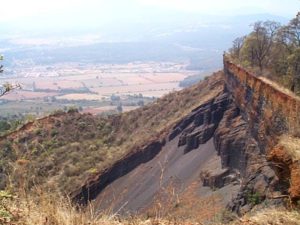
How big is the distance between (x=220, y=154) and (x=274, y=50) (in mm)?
10097

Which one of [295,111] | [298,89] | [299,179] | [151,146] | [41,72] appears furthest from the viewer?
[41,72]

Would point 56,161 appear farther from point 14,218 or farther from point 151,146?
point 14,218

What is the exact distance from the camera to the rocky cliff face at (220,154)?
45.3ft

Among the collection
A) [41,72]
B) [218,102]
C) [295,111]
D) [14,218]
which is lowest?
[41,72]

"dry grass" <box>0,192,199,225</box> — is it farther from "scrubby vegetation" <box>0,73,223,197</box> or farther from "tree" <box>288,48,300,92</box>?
"scrubby vegetation" <box>0,73,223,197</box>

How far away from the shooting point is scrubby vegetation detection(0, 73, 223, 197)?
27.2m

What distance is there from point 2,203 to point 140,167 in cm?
2068

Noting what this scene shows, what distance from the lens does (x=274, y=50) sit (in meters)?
27.8

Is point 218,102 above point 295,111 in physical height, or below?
below

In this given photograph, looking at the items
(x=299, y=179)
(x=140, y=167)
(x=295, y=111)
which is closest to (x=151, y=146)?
(x=140, y=167)

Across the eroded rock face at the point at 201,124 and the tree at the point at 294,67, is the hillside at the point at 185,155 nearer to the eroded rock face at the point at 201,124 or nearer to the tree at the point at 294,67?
the eroded rock face at the point at 201,124

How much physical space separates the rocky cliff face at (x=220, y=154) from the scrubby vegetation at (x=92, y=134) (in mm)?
1322

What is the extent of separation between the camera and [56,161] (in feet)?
95.8

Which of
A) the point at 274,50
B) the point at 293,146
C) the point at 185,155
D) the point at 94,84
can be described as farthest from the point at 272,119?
the point at 94,84
